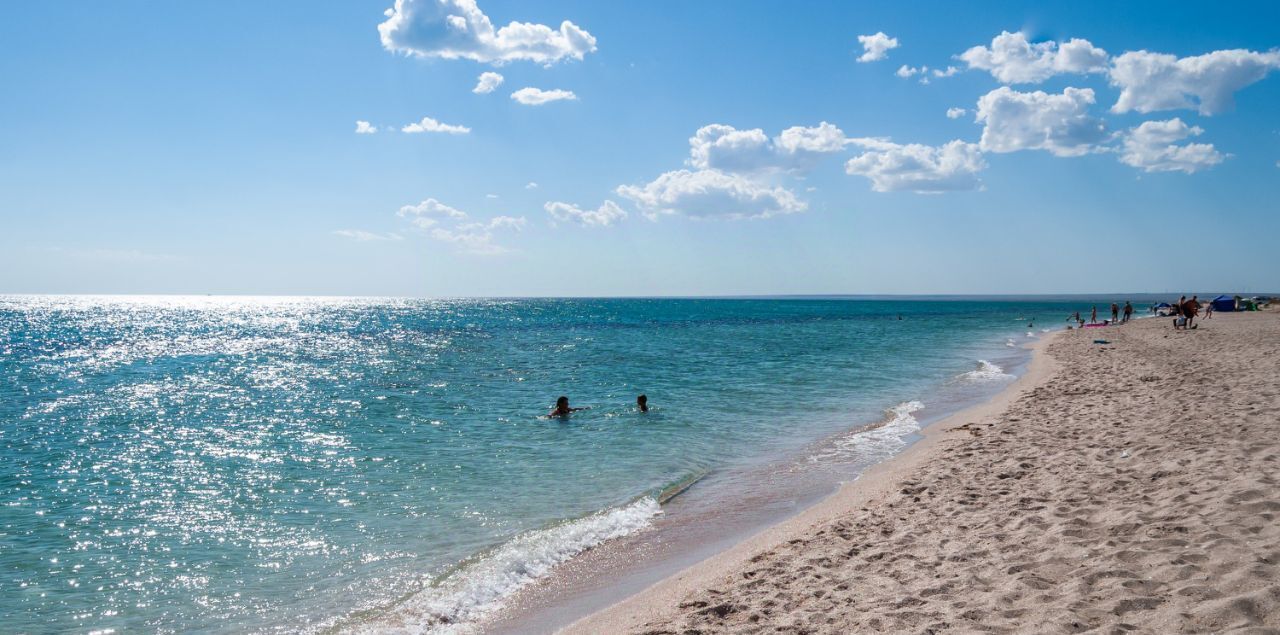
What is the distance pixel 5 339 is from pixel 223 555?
76557 millimetres

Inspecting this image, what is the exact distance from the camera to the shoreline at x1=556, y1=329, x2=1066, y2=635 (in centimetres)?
707

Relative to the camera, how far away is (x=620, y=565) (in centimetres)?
896

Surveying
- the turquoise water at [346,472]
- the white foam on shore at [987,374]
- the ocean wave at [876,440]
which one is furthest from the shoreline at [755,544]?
the white foam on shore at [987,374]

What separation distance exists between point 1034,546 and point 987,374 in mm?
24463

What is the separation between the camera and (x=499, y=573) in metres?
8.60

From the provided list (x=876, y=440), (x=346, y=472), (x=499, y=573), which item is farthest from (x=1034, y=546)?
(x=346, y=472)

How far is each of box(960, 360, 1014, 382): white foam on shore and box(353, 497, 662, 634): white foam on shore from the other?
20726mm

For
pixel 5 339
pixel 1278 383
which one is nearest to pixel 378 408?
pixel 1278 383

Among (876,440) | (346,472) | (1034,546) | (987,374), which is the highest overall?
(1034,546)

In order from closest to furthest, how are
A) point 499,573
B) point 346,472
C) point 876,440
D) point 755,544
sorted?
point 499,573, point 755,544, point 346,472, point 876,440

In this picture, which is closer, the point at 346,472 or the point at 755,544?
the point at 755,544

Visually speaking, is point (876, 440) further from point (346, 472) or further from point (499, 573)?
point (346, 472)

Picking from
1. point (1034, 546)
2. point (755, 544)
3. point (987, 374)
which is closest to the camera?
point (1034, 546)

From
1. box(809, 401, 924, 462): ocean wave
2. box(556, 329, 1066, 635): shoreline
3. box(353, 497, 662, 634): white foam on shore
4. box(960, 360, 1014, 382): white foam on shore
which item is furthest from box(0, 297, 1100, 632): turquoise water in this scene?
box(556, 329, 1066, 635): shoreline
